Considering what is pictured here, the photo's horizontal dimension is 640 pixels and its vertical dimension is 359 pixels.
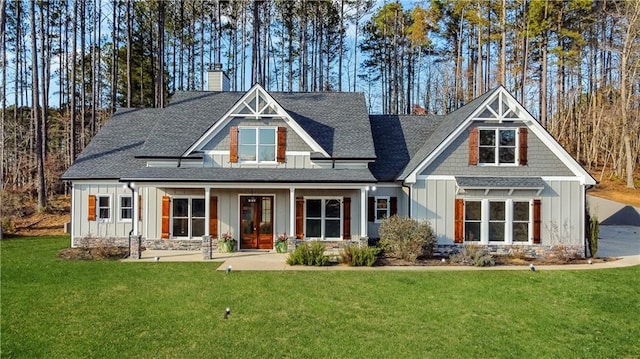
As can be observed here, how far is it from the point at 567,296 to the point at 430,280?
3179 mm

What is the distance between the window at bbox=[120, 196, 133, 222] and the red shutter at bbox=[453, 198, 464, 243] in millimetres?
12624

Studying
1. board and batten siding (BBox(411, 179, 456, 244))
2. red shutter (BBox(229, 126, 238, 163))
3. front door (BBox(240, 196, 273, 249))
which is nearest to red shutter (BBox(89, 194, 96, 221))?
red shutter (BBox(229, 126, 238, 163))

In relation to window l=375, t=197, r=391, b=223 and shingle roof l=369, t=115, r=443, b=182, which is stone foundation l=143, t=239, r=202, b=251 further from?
shingle roof l=369, t=115, r=443, b=182

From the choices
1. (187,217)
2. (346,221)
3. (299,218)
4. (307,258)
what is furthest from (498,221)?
(187,217)

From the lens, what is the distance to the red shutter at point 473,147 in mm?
14383

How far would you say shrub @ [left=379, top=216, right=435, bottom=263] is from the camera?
1284cm

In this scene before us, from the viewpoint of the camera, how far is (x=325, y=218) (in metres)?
15.0

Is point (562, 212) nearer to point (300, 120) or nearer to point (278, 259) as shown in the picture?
point (278, 259)

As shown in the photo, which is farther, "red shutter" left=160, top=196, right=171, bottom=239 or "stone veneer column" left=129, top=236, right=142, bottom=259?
"red shutter" left=160, top=196, right=171, bottom=239

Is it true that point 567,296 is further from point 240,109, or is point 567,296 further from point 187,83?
point 187,83

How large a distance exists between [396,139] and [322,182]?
17.2 feet

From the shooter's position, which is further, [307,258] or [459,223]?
[459,223]

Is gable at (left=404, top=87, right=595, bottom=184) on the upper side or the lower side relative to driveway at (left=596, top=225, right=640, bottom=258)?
upper

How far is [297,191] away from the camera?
15000 mm
